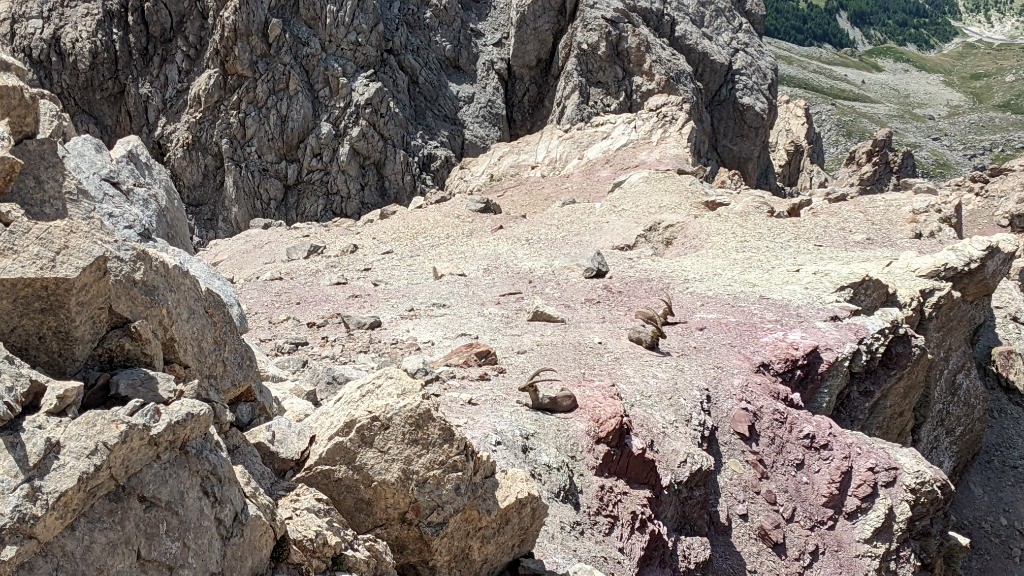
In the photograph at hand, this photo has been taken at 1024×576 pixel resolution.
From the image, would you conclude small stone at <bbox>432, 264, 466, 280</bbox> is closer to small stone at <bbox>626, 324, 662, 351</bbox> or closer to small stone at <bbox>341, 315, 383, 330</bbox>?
small stone at <bbox>341, 315, 383, 330</bbox>

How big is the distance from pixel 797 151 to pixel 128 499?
5700 cm

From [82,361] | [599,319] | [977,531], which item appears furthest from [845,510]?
[82,361]

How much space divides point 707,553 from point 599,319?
7.34 metres

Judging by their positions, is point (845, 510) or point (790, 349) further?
point (790, 349)

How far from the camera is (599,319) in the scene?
1823 cm

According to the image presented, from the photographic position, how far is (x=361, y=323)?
17828 mm

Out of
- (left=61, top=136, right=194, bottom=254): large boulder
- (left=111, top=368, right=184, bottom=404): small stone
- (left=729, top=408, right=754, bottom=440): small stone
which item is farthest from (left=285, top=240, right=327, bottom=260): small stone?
(left=111, top=368, right=184, bottom=404): small stone

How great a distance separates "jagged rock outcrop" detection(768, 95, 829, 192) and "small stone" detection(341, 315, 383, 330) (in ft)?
135

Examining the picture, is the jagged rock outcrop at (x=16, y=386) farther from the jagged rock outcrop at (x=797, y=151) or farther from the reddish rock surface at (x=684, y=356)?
the jagged rock outcrop at (x=797, y=151)

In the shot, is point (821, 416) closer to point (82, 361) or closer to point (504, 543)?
point (504, 543)

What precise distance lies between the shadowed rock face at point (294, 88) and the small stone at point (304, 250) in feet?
27.5

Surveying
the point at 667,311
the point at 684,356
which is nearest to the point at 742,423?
the point at 684,356

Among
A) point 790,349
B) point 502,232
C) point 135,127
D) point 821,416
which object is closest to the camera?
point 821,416

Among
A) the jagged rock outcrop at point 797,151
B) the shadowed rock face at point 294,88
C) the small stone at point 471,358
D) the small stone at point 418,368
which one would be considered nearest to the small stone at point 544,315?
the small stone at point 471,358
